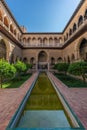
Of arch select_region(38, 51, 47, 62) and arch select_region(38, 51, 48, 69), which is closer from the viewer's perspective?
arch select_region(38, 51, 48, 69)

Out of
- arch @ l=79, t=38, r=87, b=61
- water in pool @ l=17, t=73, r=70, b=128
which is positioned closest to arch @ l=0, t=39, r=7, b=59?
arch @ l=79, t=38, r=87, b=61

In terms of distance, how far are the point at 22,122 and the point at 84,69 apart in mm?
10094

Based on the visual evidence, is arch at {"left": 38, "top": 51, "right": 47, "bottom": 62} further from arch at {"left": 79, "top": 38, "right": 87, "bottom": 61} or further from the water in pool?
the water in pool

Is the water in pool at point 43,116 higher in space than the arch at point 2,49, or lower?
lower

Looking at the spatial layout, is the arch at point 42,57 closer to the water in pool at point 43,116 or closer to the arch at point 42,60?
the arch at point 42,60

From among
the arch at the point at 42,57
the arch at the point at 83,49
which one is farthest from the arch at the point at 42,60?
the arch at the point at 83,49

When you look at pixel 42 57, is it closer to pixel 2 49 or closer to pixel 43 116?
pixel 2 49

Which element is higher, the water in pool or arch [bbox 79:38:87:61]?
arch [bbox 79:38:87:61]

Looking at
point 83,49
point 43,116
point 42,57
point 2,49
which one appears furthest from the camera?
point 42,57

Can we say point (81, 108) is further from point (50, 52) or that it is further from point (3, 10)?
point (50, 52)

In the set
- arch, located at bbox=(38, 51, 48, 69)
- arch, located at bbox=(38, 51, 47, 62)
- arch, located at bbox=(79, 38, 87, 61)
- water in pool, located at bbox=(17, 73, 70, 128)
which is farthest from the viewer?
arch, located at bbox=(38, 51, 47, 62)

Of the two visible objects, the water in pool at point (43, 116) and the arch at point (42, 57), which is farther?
the arch at point (42, 57)

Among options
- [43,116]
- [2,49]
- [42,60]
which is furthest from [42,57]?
[43,116]

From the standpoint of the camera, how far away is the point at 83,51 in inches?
923
